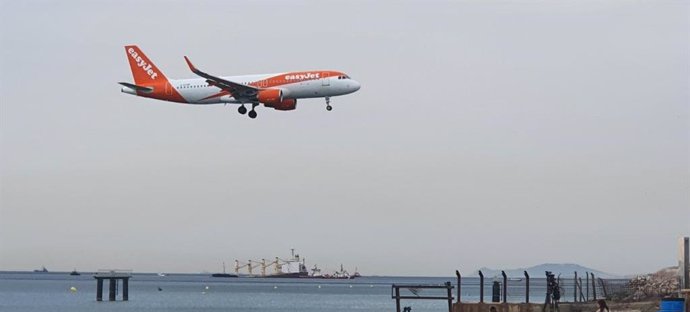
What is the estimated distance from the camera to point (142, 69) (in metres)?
114

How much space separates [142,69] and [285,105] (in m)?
20.0

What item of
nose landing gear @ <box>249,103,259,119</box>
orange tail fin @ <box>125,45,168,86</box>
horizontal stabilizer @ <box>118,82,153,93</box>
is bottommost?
nose landing gear @ <box>249,103,259,119</box>

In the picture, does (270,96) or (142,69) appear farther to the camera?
(142,69)

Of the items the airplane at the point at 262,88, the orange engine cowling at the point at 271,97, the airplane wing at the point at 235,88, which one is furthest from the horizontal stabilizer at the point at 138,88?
the orange engine cowling at the point at 271,97

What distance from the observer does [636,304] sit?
69062 mm

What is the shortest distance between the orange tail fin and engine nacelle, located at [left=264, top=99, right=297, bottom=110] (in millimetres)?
13033

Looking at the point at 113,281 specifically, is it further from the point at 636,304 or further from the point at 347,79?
the point at 636,304

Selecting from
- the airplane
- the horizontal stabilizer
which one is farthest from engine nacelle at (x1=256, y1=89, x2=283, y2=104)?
the horizontal stabilizer

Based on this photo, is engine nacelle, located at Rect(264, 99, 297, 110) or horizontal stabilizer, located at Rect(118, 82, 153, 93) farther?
horizontal stabilizer, located at Rect(118, 82, 153, 93)

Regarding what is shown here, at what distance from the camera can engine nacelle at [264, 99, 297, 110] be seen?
98.4 metres

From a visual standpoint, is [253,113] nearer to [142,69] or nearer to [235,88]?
[235,88]

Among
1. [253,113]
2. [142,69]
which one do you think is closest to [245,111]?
[253,113]

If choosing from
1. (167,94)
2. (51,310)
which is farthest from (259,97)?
(51,310)

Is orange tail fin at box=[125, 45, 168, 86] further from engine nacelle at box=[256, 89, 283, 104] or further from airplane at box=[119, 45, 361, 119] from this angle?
engine nacelle at box=[256, 89, 283, 104]
